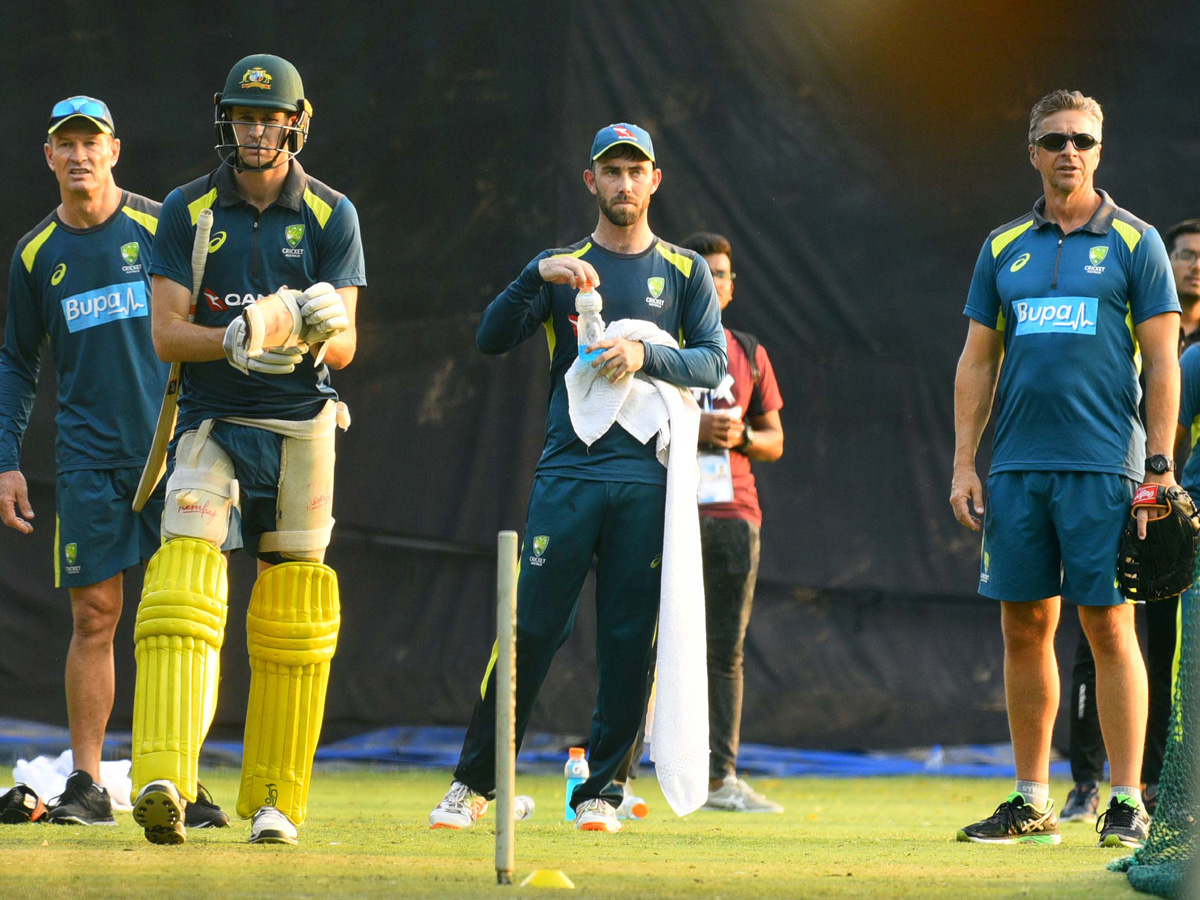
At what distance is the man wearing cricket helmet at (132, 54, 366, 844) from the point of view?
3551mm

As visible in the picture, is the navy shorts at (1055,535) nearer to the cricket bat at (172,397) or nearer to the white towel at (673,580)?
the white towel at (673,580)

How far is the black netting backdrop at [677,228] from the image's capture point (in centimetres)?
682

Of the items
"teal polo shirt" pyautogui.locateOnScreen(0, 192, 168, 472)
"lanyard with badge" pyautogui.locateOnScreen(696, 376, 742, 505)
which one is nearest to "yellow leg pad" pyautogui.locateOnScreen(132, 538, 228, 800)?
"teal polo shirt" pyautogui.locateOnScreen(0, 192, 168, 472)

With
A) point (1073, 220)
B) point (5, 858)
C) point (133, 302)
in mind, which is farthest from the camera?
point (133, 302)

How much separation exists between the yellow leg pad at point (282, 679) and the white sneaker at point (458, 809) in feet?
1.99

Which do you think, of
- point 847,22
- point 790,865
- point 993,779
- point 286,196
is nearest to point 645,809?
point 790,865

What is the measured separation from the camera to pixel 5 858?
3.20 metres

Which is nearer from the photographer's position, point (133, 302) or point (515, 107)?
point (133, 302)

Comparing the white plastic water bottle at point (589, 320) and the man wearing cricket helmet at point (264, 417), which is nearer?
the man wearing cricket helmet at point (264, 417)

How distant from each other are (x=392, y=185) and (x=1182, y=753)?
476 centimetres

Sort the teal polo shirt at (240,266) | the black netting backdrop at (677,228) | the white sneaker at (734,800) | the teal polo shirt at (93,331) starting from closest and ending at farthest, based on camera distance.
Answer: the teal polo shirt at (240,266) < the teal polo shirt at (93,331) < the white sneaker at (734,800) < the black netting backdrop at (677,228)

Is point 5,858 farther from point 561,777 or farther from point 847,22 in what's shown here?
point 847,22

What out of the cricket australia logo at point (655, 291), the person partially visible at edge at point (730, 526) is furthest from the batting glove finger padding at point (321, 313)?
the person partially visible at edge at point (730, 526)

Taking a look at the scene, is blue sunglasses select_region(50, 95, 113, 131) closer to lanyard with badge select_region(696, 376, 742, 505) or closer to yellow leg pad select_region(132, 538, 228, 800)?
yellow leg pad select_region(132, 538, 228, 800)
